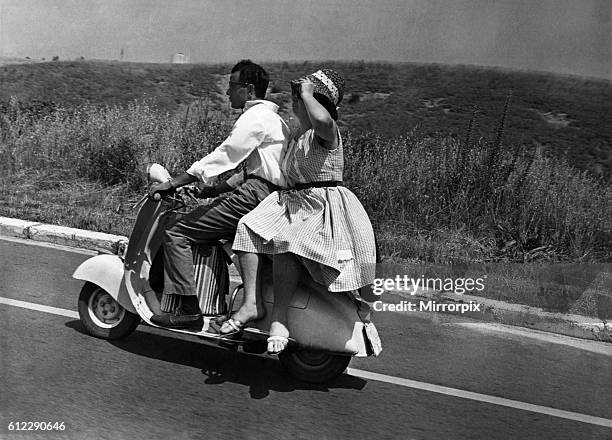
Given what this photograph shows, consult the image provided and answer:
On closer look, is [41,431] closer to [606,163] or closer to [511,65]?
[511,65]

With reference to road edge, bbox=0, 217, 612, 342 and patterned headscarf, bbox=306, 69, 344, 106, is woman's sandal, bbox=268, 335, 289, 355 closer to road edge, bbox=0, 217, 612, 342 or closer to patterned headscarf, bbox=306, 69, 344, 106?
patterned headscarf, bbox=306, 69, 344, 106

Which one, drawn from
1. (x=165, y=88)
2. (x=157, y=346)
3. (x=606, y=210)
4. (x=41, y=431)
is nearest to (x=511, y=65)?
(x=606, y=210)

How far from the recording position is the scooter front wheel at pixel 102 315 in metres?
4.78

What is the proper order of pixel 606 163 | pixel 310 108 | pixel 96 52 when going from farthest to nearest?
1. pixel 96 52
2. pixel 606 163
3. pixel 310 108

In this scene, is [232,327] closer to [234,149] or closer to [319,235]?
[319,235]

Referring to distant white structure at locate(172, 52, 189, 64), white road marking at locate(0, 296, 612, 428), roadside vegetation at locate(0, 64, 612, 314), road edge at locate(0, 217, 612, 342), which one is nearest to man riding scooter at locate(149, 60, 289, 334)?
white road marking at locate(0, 296, 612, 428)

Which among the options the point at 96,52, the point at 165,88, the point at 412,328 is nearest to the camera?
the point at 412,328

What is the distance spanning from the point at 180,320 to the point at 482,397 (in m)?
1.82

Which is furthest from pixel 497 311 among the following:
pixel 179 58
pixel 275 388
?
pixel 179 58

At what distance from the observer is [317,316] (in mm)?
4301

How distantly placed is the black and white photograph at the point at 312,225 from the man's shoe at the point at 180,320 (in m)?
0.01

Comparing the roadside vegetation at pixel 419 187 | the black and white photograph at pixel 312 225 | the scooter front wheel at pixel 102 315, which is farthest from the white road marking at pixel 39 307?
the roadside vegetation at pixel 419 187

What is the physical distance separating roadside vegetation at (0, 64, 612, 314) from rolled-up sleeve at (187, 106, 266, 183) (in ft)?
10.3

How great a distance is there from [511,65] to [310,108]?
12.9 feet
